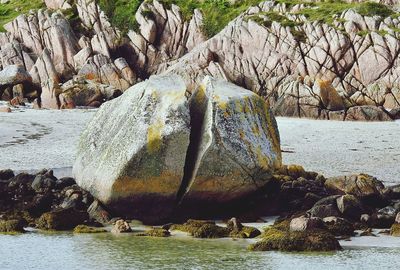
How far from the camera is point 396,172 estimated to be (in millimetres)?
27859

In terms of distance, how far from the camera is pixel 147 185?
2078 cm

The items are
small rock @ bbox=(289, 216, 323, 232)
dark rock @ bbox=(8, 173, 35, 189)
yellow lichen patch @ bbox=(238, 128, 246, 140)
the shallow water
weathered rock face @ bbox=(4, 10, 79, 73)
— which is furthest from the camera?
weathered rock face @ bbox=(4, 10, 79, 73)

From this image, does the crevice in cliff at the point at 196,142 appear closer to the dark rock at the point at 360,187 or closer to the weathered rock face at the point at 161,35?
→ the dark rock at the point at 360,187

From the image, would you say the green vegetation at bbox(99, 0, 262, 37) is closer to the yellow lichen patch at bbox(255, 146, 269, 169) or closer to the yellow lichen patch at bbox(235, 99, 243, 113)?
the yellow lichen patch at bbox(235, 99, 243, 113)

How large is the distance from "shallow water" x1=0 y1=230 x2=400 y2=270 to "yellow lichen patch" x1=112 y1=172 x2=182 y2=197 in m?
1.59

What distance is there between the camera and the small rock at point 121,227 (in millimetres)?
20125

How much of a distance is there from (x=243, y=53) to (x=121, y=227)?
4380 cm

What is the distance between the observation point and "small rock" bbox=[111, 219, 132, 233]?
792 inches

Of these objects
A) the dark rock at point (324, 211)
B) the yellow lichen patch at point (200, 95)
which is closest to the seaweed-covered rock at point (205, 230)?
the dark rock at point (324, 211)

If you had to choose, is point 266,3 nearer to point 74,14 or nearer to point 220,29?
point 220,29

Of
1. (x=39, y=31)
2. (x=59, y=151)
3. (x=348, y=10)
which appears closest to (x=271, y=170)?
(x=59, y=151)

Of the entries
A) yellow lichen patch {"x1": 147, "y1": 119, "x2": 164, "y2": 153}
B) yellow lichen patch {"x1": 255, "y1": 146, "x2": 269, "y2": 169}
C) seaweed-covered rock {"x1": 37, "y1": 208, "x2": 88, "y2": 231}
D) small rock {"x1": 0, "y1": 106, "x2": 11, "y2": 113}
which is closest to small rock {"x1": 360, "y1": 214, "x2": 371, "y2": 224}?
yellow lichen patch {"x1": 255, "y1": 146, "x2": 269, "y2": 169}

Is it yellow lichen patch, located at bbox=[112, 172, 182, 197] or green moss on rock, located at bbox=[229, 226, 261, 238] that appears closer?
green moss on rock, located at bbox=[229, 226, 261, 238]

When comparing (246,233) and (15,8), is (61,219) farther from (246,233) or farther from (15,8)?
(15,8)
